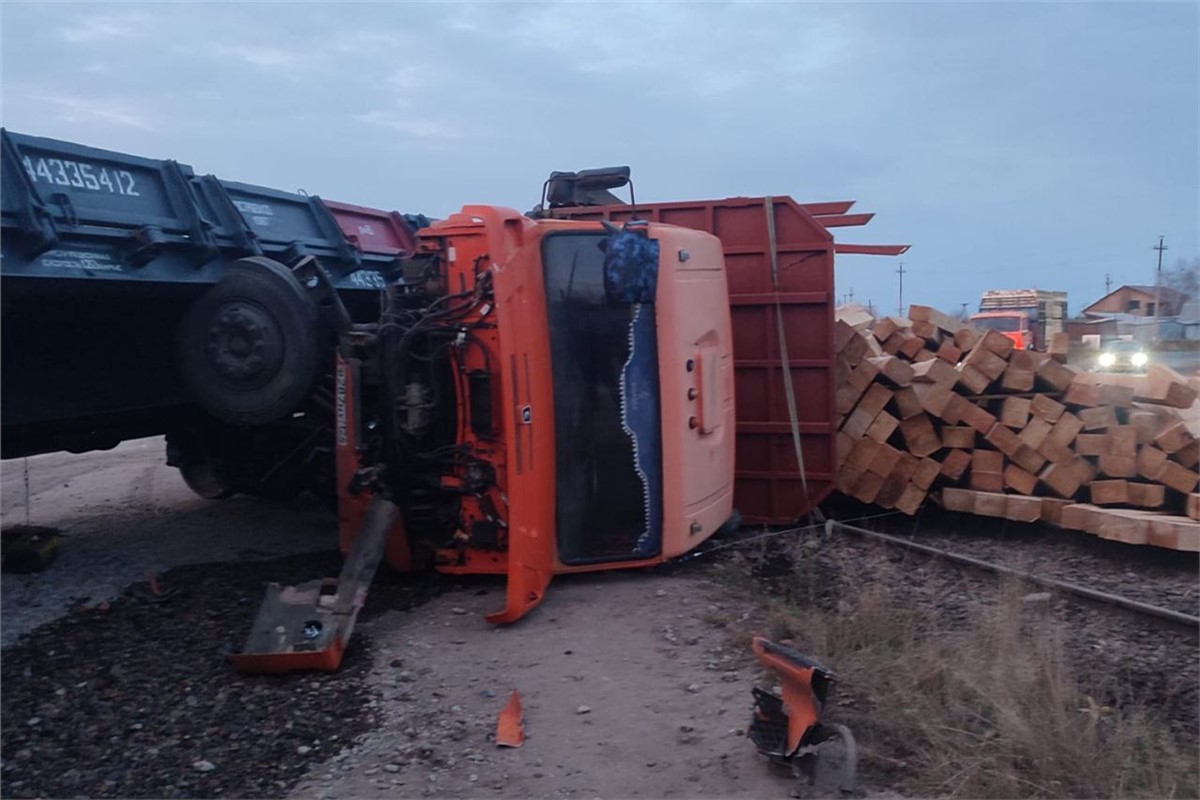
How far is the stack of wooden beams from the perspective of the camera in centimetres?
849

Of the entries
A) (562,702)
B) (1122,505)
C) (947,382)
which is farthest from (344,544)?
(1122,505)

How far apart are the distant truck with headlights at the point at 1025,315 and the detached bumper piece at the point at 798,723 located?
49.8ft

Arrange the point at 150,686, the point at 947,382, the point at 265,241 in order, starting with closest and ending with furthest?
the point at 150,686, the point at 265,241, the point at 947,382

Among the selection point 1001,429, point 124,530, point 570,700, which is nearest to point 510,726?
point 570,700

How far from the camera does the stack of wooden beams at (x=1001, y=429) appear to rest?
8492mm

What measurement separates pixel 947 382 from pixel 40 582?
22.2 feet

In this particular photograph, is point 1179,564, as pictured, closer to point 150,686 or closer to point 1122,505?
point 1122,505

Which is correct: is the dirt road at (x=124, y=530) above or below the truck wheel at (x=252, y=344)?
below

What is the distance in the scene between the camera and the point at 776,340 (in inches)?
Answer: 346

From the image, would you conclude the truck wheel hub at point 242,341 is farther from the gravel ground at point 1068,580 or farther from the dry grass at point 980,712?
the gravel ground at point 1068,580

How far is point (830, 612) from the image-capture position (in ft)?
21.3

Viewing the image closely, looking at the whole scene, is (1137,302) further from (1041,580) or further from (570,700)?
(570,700)

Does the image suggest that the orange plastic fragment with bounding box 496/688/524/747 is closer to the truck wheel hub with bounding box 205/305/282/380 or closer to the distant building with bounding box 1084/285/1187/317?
the truck wheel hub with bounding box 205/305/282/380

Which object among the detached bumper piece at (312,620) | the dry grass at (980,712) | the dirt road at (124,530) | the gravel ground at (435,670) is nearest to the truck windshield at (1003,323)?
the gravel ground at (435,670)
